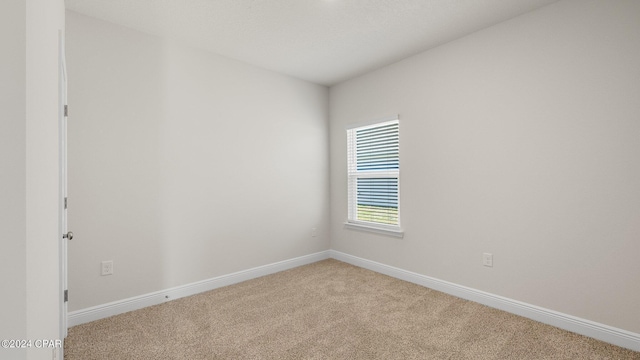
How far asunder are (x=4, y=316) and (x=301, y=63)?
3296 mm

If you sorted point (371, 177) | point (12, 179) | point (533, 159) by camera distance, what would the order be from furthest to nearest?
1. point (371, 177)
2. point (533, 159)
3. point (12, 179)

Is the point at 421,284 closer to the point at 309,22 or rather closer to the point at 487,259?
the point at 487,259

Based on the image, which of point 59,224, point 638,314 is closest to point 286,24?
point 59,224

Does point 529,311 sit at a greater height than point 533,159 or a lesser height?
lesser

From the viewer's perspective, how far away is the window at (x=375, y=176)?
11.3ft

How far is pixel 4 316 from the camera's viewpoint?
638 mm

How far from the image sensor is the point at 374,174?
3678 millimetres

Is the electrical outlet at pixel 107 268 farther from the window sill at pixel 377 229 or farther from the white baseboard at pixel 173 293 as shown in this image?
the window sill at pixel 377 229

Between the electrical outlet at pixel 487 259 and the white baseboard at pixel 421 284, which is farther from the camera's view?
the electrical outlet at pixel 487 259

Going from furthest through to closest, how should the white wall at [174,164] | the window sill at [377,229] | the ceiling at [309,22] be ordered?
the window sill at [377,229]
the white wall at [174,164]
the ceiling at [309,22]

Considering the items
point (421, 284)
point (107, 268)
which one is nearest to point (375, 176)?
point (421, 284)

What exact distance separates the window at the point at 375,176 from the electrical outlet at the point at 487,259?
896mm

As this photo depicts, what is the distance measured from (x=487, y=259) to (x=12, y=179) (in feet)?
10.3

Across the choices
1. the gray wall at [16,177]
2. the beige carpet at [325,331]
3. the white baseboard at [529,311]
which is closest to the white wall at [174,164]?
the beige carpet at [325,331]
